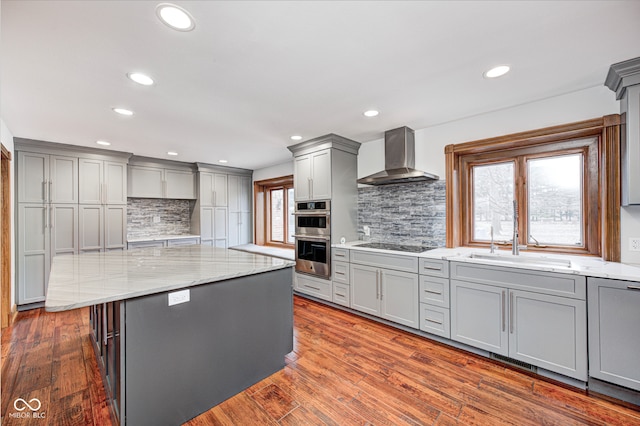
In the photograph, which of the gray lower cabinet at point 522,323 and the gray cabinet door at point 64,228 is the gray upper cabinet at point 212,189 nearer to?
the gray cabinet door at point 64,228

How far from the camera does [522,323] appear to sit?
2.09 m

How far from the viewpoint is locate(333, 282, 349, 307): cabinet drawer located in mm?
3367

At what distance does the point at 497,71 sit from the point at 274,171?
414 centimetres

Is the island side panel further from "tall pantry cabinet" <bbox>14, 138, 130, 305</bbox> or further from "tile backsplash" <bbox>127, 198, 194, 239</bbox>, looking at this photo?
"tile backsplash" <bbox>127, 198, 194, 239</bbox>

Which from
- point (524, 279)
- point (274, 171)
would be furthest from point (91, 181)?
point (524, 279)

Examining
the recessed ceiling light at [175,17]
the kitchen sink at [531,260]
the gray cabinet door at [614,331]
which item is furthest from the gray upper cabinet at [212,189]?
the gray cabinet door at [614,331]

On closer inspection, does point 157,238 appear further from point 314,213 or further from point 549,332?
point 549,332

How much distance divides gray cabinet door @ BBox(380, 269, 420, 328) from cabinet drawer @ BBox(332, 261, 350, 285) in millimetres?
514

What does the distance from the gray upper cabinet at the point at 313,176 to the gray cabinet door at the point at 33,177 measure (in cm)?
344

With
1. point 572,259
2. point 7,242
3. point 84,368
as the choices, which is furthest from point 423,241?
point 7,242

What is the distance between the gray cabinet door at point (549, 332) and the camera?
188cm

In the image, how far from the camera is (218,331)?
177 cm

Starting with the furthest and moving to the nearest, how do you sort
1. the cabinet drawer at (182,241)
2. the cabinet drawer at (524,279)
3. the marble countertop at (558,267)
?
the cabinet drawer at (182,241), the cabinet drawer at (524,279), the marble countertop at (558,267)

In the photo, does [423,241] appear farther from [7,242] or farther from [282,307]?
[7,242]
